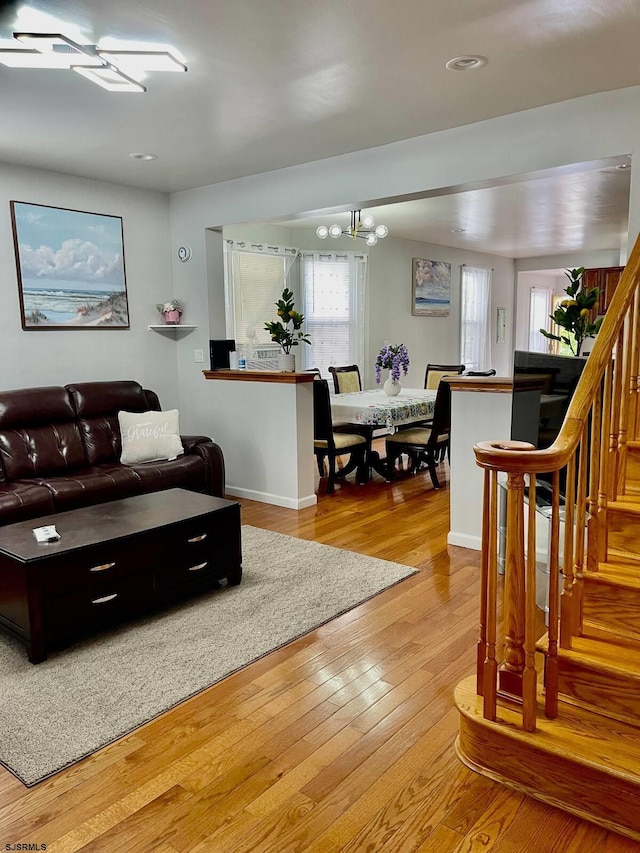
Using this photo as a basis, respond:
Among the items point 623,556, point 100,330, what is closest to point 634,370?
point 623,556

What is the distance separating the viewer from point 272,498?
5121 millimetres

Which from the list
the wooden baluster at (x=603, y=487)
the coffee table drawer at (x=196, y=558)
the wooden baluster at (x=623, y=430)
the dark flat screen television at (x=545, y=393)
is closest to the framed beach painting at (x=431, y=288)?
the dark flat screen television at (x=545, y=393)

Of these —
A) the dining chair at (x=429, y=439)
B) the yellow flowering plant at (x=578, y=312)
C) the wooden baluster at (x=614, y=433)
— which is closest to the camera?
the wooden baluster at (x=614, y=433)

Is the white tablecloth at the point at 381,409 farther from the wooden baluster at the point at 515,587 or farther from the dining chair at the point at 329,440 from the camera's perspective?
the wooden baluster at the point at 515,587

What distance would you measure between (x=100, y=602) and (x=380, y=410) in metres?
3.15

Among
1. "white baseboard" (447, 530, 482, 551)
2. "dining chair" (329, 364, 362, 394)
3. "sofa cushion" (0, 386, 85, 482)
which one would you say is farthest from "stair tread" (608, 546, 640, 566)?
"dining chair" (329, 364, 362, 394)

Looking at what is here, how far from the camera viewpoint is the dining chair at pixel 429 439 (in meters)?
5.39

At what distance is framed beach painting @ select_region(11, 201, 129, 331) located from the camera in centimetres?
463

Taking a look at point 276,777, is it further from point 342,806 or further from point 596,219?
point 596,219

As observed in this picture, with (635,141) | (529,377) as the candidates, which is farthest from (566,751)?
(635,141)

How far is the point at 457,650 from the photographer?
106 inches

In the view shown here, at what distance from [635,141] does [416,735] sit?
9.68ft

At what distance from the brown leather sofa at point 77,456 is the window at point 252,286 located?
6.36 feet

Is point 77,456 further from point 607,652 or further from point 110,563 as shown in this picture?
point 607,652
